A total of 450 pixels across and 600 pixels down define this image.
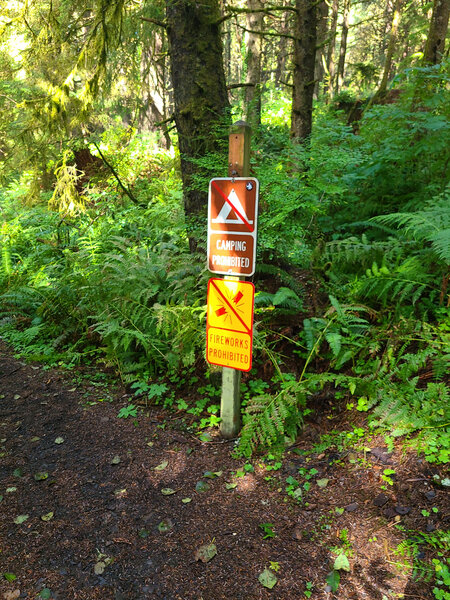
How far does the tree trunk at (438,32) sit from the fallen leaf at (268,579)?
7694 millimetres

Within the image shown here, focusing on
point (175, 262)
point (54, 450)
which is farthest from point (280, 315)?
point (54, 450)

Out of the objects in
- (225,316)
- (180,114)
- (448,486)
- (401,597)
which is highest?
(180,114)

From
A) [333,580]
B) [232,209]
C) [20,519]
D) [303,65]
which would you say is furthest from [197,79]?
[333,580]

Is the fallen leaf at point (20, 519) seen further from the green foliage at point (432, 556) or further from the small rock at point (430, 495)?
the small rock at point (430, 495)

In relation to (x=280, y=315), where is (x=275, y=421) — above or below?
below

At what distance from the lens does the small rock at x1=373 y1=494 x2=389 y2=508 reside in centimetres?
237

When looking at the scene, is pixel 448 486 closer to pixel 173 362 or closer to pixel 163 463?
pixel 163 463

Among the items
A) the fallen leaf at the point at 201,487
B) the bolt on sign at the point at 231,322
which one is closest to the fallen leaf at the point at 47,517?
the fallen leaf at the point at 201,487

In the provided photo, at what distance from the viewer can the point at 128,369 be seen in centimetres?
429

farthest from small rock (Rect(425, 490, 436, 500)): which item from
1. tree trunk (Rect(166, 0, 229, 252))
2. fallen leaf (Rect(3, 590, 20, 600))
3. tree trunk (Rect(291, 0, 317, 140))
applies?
tree trunk (Rect(291, 0, 317, 140))

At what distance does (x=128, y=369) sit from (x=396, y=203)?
3994mm

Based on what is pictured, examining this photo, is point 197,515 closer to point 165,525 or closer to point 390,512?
point 165,525

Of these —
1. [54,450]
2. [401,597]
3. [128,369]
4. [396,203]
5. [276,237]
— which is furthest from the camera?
[396,203]

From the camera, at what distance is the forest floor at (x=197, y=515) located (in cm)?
209
